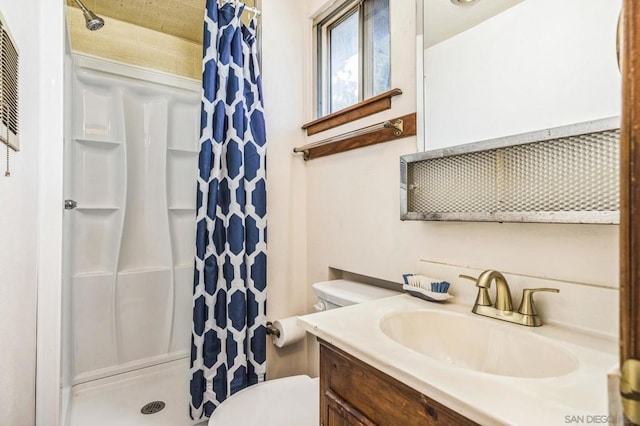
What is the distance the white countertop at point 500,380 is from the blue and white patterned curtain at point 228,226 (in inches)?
29.6

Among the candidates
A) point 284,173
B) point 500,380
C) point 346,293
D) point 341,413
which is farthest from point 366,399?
point 284,173

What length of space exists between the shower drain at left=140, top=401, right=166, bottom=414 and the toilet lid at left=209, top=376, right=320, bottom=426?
730 mm

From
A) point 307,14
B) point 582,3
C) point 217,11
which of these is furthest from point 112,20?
point 582,3

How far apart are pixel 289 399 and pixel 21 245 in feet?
3.23

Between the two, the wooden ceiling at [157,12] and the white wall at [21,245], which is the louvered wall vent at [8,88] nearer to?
the white wall at [21,245]

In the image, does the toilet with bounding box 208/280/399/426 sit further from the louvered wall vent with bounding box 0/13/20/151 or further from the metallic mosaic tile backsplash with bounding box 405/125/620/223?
the louvered wall vent with bounding box 0/13/20/151

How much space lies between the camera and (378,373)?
2.22 ft

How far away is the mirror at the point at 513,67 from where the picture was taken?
753 millimetres

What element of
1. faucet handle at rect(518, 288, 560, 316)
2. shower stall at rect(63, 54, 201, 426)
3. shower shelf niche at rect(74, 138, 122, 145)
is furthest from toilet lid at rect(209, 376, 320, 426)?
shower shelf niche at rect(74, 138, 122, 145)

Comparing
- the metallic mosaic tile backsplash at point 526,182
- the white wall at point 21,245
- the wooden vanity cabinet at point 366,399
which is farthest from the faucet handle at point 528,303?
the white wall at point 21,245

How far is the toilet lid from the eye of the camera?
1094 mm

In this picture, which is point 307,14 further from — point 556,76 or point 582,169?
point 582,169

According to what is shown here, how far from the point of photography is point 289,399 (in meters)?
1.23

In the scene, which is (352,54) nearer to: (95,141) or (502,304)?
(502,304)
